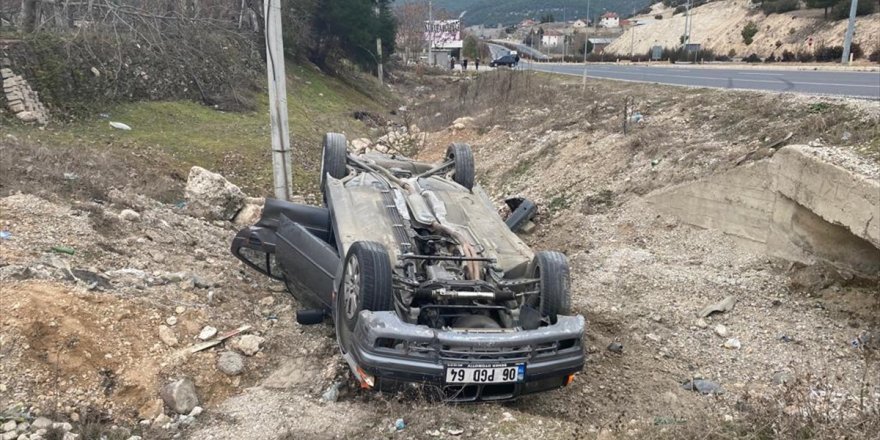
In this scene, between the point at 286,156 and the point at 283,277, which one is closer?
the point at 283,277

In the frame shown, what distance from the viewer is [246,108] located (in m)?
16.5

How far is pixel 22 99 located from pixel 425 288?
10.2 metres

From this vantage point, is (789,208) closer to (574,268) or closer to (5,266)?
(574,268)

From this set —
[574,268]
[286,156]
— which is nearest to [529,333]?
[574,268]

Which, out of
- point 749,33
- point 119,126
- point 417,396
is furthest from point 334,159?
point 749,33

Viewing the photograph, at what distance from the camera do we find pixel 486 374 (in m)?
3.81

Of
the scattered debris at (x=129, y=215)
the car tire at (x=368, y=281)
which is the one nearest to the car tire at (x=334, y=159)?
the scattered debris at (x=129, y=215)

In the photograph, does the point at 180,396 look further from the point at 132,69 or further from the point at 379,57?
the point at 379,57

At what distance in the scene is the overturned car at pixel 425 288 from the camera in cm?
379

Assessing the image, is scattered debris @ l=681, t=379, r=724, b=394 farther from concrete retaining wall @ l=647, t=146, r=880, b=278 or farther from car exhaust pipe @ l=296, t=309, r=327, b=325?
car exhaust pipe @ l=296, t=309, r=327, b=325

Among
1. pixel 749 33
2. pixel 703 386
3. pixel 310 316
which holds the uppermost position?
pixel 749 33

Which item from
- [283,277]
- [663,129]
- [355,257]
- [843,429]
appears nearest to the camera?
[843,429]

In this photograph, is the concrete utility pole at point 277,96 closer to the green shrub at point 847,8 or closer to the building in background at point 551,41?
the green shrub at point 847,8

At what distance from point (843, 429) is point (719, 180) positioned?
195 inches
